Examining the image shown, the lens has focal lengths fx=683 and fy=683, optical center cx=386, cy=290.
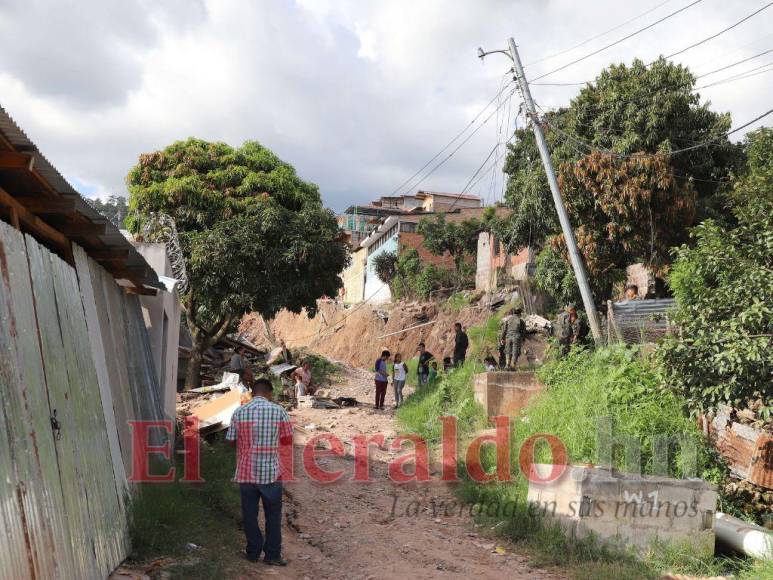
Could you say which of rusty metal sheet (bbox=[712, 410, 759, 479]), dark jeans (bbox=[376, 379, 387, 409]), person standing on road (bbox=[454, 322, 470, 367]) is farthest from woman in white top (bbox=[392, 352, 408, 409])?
rusty metal sheet (bbox=[712, 410, 759, 479])

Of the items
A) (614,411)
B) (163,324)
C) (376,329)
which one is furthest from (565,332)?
(376,329)

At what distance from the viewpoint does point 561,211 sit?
12852 mm

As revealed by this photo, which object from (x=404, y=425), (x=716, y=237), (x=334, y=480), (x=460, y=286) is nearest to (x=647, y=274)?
(x=404, y=425)

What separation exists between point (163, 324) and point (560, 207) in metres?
7.44

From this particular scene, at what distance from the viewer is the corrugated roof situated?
387 centimetres

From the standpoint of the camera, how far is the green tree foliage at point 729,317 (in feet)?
23.2

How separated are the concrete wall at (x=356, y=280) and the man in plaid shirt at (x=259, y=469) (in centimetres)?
3930

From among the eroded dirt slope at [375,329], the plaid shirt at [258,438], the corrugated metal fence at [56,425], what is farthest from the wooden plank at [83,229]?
the eroded dirt slope at [375,329]

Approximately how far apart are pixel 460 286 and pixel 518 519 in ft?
91.4

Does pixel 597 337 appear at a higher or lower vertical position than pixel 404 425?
higher

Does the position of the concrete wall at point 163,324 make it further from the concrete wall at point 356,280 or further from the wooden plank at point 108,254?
the concrete wall at point 356,280

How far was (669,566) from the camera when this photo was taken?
21.5 ft

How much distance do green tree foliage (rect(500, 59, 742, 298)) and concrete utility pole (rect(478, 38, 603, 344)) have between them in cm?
298

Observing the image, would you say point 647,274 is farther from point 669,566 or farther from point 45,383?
point 45,383
